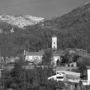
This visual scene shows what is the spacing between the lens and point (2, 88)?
15.7m

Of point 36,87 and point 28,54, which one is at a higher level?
point 28,54

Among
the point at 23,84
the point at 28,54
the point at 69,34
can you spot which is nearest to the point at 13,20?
the point at 69,34

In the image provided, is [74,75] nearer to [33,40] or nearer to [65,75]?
[65,75]

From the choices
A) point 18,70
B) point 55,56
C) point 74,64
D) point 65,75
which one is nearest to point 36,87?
point 18,70

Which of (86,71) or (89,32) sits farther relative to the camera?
(89,32)

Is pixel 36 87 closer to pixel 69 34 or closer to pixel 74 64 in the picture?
pixel 74 64

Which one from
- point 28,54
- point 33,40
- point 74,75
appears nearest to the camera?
point 74,75

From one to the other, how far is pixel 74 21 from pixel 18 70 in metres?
60.9

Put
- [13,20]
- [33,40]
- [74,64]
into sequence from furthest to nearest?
[13,20]
[33,40]
[74,64]

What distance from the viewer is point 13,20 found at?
143375 mm

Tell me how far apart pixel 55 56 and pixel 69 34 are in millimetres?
27588

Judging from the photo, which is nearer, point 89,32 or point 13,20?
point 89,32

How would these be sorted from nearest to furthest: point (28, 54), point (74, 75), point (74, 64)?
point (74, 75), point (74, 64), point (28, 54)

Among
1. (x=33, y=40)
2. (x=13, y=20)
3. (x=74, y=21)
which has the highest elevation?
(x=13, y=20)
